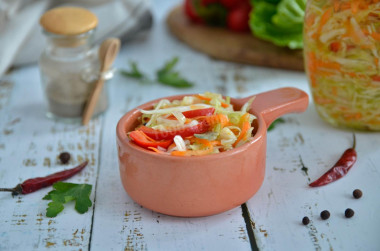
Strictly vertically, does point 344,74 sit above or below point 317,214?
above

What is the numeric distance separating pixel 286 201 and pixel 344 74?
2.20 feet

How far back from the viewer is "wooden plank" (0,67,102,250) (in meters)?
1.75

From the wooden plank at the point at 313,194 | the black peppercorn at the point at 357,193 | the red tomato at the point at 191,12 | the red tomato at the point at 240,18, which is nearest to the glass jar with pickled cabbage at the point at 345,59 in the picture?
the wooden plank at the point at 313,194

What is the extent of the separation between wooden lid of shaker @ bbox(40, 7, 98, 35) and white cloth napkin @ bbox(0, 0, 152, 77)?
2.11 ft

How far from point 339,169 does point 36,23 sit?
205 centimetres

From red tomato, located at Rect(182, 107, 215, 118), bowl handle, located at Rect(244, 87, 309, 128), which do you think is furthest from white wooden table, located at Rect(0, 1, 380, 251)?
red tomato, located at Rect(182, 107, 215, 118)

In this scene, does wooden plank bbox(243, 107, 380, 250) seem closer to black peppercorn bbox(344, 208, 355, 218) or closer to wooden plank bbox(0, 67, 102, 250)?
black peppercorn bbox(344, 208, 355, 218)

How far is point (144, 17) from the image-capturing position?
3455 mm

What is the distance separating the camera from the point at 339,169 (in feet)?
6.75

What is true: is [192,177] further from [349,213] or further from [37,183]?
[37,183]

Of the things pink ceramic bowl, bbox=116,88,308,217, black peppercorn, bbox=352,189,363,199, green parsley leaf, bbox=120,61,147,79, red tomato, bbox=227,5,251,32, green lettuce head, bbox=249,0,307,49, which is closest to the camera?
pink ceramic bowl, bbox=116,88,308,217

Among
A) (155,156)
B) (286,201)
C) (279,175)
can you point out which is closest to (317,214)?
(286,201)

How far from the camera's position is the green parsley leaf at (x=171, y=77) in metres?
2.92

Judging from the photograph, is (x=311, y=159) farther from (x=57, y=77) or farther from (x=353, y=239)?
(x=57, y=77)
